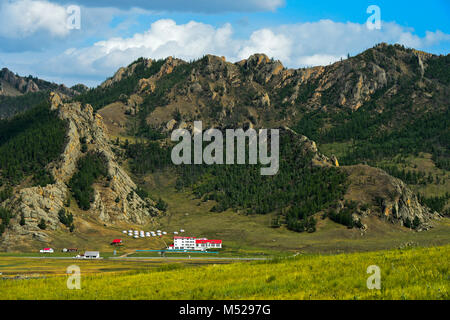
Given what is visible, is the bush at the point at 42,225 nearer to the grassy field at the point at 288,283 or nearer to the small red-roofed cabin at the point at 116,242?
the small red-roofed cabin at the point at 116,242

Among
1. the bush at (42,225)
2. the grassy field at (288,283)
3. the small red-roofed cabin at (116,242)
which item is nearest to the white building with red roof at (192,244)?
the small red-roofed cabin at (116,242)

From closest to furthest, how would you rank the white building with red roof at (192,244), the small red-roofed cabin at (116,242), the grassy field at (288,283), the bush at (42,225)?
the grassy field at (288,283), the bush at (42,225), the small red-roofed cabin at (116,242), the white building with red roof at (192,244)

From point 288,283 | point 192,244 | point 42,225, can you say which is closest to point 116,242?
point 42,225

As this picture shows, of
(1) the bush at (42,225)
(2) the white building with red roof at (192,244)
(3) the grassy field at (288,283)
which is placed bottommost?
(2) the white building with red roof at (192,244)

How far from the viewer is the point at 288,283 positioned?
30.0 meters

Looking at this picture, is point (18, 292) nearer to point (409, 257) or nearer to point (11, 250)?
point (409, 257)

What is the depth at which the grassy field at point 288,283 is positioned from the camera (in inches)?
1030

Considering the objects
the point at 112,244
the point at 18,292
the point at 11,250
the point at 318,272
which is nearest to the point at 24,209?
the point at 11,250

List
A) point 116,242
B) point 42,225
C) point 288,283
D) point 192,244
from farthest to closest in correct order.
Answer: point 192,244 → point 116,242 → point 42,225 → point 288,283

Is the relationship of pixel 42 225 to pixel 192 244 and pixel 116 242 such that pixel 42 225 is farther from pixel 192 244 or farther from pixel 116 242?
pixel 192 244

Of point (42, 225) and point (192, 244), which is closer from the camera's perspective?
point (42, 225)

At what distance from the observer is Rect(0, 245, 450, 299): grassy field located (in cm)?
2616
